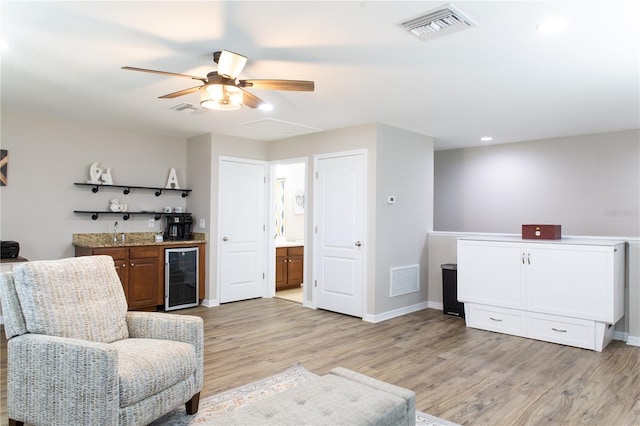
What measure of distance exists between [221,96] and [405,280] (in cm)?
356

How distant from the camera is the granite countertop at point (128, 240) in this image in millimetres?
5184

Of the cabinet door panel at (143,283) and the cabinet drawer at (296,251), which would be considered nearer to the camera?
the cabinet door panel at (143,283)

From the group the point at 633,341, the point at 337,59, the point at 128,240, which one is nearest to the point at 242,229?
the point at 128,240

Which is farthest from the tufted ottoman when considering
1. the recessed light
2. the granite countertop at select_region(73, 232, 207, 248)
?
the granite countertop at select_region(73, 232, 207, 248)

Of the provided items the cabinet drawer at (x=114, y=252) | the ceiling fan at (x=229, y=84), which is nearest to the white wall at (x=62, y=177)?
the cabinet drawer at (x=114, y=252)

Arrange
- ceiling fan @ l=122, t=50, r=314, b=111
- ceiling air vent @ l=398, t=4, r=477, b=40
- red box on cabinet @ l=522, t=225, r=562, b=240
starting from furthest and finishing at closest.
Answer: red box on cabinet @ l=522, t=225, r=562, b=240, ceiling fan @ l=122, t=50, r=314, b=111, ceiling air vent @ l=398, t=4, r=477, b=40

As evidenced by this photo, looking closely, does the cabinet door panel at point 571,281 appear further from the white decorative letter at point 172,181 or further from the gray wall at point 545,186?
the white decorative letter at point 172,181

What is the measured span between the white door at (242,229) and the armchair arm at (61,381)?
3578mm

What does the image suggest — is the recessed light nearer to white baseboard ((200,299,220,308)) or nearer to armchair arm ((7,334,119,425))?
armchair arm ((7,334,119,425))

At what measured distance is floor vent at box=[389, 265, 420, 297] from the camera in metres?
5.30

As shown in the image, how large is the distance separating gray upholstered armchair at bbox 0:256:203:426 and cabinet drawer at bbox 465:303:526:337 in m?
3.34

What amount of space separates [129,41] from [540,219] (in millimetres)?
5971

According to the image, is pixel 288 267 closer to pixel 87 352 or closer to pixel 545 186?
pixel 545 186

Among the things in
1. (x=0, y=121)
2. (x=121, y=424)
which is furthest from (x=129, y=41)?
(x=0, y=121)
